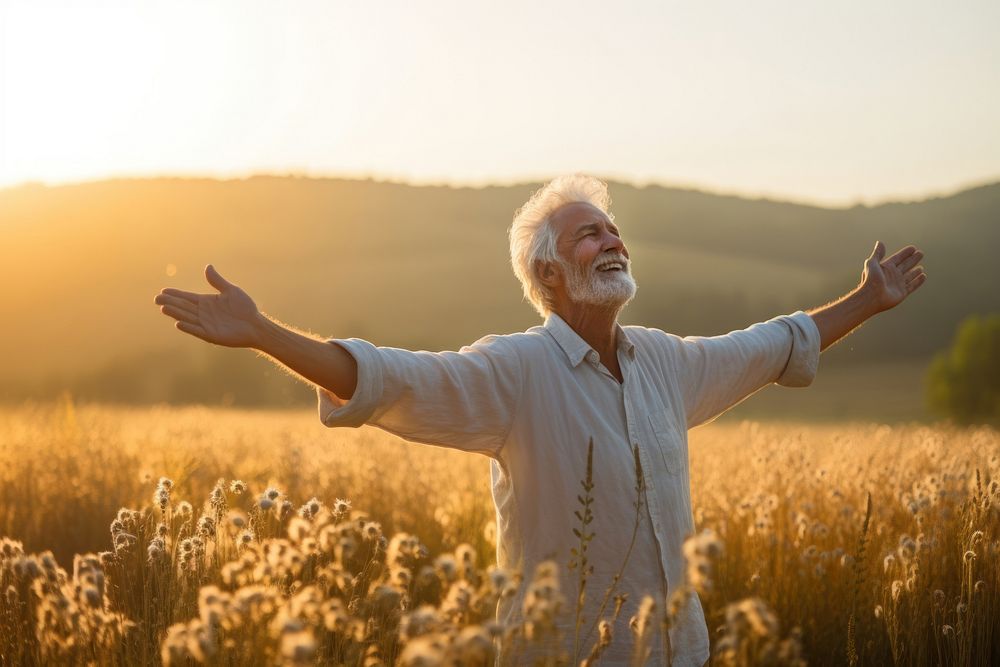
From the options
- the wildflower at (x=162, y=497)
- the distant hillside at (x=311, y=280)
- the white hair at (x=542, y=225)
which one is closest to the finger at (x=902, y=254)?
the white hair at (x=542, y=225)

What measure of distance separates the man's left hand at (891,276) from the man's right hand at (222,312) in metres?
2.94

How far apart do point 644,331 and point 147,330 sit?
237ft

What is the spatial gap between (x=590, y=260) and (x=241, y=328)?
1588mm

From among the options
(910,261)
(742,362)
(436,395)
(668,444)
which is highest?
(910,261)

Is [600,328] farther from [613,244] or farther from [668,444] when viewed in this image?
[668,444]

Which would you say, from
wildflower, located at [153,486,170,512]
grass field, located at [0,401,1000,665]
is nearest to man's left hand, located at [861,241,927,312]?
grass field, located at [0,401,1000,665]

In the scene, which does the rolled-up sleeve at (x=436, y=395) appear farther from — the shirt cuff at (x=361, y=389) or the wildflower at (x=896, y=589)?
the wildflower at (x=896, y=589)

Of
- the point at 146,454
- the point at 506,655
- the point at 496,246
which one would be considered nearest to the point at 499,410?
the point at 506,655

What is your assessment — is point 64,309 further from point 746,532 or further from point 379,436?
point 746,532

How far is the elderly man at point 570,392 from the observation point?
3.12 metres

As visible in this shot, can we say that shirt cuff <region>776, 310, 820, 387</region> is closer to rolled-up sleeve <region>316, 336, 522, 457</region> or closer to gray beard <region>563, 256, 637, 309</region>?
gray beard <region>563, 256, 637, 309</region>

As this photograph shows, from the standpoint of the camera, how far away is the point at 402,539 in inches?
91.6

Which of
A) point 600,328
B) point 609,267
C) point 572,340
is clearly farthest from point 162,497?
point 609,267

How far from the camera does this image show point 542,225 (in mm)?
4277
